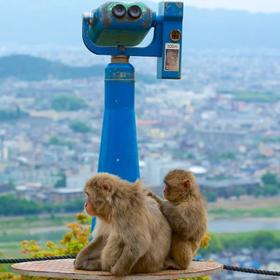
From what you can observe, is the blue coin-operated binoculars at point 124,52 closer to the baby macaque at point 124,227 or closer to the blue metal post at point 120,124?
the blue metal post at point 120,124

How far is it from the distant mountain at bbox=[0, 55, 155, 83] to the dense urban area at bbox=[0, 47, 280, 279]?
0.07 metres

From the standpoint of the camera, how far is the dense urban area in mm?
53438

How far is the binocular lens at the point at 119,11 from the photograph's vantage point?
5715mm

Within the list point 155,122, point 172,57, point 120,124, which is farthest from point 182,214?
point 155,122

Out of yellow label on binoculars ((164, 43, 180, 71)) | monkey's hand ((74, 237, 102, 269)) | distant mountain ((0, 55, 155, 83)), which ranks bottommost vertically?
monkey's hand ((74, 237, 102, 269))

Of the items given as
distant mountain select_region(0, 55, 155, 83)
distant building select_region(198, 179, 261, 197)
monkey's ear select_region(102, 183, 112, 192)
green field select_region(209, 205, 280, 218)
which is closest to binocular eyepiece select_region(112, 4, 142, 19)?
monkey's ear select_region(102, 183, 112, 192)

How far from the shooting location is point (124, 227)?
4.91 meters

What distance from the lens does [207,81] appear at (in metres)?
90.2

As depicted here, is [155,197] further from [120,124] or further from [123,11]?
[123,11]

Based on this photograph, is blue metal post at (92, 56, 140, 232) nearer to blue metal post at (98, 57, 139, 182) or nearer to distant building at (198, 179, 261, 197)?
blue metal post at (98, 57, 139, 182)

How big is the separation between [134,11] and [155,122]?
66.1 meters

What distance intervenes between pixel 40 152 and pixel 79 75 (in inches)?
632

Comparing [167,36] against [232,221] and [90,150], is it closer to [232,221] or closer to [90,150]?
[232,221]

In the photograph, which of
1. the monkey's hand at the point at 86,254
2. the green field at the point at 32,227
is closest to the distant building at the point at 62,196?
the green field at the point at 32,227
